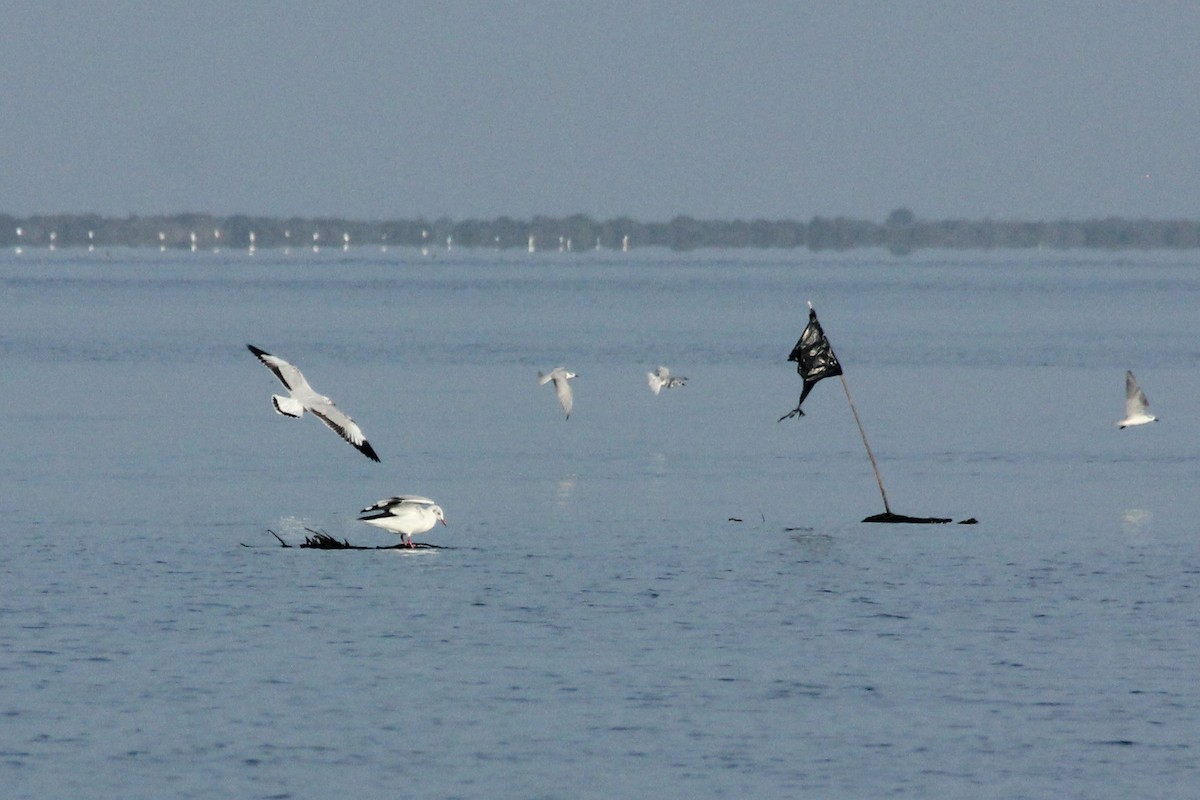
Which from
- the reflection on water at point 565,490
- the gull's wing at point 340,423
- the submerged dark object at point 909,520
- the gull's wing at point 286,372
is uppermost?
the gull's wing at point 286,372

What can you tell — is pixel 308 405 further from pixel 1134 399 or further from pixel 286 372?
pixel 1134 399

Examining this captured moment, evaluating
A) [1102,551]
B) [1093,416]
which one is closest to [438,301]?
[1093,416]

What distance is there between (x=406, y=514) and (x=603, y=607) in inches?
160

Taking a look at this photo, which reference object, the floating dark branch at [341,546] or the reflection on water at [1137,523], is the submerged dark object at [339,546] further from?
the reflection on water at [1137,523]

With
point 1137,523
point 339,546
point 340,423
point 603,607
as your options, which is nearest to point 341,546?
point 339,546

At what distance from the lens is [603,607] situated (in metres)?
21.9

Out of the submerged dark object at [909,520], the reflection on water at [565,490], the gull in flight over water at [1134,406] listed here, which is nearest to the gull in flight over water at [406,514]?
the reflection on water at [565,490]

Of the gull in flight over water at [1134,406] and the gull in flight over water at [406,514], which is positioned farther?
the gull in flight over water at [1134,406]

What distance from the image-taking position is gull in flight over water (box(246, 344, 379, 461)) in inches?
922

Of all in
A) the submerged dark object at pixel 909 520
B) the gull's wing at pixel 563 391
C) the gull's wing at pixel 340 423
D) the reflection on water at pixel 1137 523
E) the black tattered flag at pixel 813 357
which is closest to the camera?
the gull's wing at pixel 340 423

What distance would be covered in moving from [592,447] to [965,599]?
19287 mm

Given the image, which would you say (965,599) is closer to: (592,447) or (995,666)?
(995,666)

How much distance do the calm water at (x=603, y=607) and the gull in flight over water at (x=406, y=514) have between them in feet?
1.43

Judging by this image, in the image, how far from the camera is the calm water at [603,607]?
1546 centimetres
